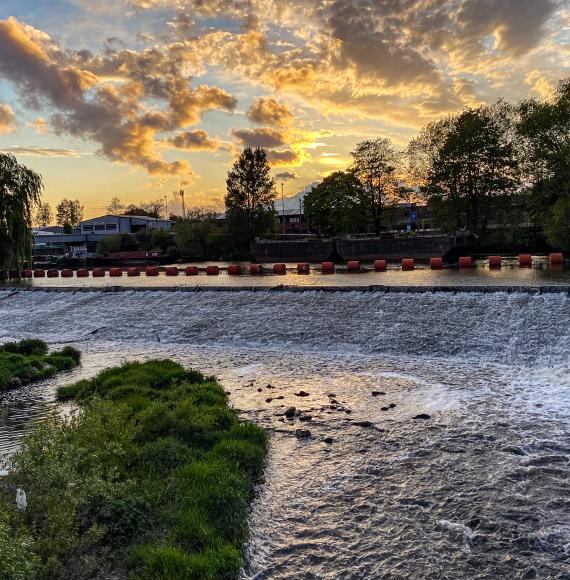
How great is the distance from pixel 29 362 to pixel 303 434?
10.9 meters

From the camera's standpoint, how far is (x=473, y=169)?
60.1 metres

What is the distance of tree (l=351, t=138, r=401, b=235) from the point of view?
70500 millimetres

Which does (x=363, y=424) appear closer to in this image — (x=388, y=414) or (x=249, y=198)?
(x=388, y=414)

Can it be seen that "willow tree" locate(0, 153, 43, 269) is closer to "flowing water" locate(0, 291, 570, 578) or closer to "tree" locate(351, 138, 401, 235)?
"flowing water" locate(0, 291, 570, 578)

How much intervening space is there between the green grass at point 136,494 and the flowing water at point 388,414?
58cm

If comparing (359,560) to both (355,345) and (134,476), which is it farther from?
(355,345)

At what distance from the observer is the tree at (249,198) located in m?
78.9

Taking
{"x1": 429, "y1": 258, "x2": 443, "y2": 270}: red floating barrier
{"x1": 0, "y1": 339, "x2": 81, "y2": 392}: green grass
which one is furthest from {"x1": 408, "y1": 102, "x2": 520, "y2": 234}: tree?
{"x1": 0, "y1": 339, "x2": 81, "y2": 392}: green grass

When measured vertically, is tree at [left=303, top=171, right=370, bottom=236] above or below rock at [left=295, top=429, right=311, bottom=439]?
above

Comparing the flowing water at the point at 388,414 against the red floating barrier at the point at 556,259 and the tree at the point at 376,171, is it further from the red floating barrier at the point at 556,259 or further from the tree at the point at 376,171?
the tree at the point at 376,171

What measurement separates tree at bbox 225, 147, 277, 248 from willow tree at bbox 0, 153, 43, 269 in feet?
126

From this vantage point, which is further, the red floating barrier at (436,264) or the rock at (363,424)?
the red floating barrier at (436,264)

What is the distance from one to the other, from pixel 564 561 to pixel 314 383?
8498 mm

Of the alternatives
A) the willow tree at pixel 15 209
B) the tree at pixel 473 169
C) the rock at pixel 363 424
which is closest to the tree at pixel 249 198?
the tree at pixel 473 169
